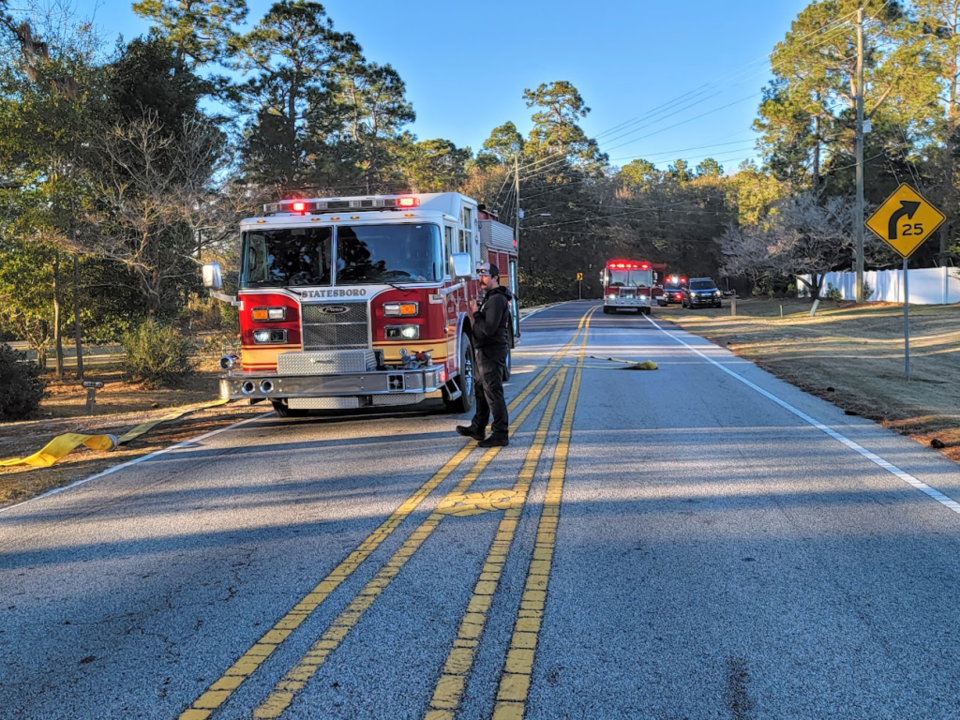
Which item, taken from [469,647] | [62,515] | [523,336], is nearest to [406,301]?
[62,515]

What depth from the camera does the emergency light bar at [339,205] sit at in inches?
414

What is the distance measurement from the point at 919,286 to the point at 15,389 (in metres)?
40.1

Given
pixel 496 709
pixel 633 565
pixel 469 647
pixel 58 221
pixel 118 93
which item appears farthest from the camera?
pixel 118 93

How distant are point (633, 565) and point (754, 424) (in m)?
5.80

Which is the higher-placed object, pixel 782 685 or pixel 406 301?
pixel 406 301

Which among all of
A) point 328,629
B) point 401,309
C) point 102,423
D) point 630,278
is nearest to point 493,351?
point 401,309

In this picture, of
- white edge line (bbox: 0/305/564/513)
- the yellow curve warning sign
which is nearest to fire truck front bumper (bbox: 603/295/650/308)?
the yellow curve warning sign

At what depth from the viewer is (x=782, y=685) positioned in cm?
351

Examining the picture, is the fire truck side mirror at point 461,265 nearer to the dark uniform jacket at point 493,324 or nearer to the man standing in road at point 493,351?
the man standing in road at point 493,351

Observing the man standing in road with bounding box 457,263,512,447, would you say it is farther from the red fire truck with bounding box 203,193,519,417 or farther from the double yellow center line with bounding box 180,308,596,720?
the double yellow center line with bounding box 180,308,596,720

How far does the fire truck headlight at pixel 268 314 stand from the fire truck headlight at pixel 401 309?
1.31 meters

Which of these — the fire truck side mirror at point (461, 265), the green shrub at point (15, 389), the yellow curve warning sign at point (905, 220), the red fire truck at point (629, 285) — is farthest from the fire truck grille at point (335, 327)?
the red fire truck at point (629, 285)

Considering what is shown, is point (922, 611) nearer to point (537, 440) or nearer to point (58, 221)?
point (537, 440)

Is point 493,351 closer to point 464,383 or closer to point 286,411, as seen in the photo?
point 464,383
